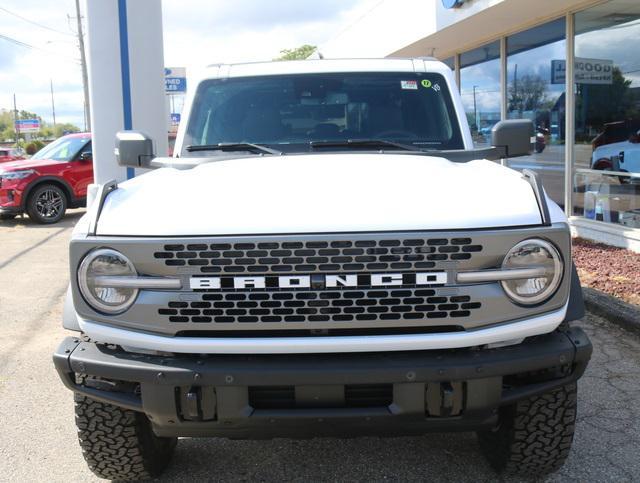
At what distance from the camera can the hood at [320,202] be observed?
2.38 m

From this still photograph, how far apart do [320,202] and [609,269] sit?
16.7ft

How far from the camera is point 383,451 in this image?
10.8 feet

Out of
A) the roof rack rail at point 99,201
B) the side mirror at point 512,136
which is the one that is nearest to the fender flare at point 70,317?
the roof rack rail at point 99,201

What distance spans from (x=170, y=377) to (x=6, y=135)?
132 meters

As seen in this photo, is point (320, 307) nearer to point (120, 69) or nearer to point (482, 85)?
point (120, 69)

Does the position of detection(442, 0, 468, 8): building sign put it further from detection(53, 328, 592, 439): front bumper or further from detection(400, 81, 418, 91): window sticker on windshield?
detection(53, 328, 592, 439): front bumper

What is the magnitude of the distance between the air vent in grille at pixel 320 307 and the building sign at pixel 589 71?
6.82 meters

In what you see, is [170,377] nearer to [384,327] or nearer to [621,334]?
[384,327]

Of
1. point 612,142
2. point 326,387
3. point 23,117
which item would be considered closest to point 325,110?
point 326,387

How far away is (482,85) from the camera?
12164mm

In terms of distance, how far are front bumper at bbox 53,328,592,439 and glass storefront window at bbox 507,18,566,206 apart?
285 inches

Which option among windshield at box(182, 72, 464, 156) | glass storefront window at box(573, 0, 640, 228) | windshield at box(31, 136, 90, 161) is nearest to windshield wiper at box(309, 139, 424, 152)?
windshield at box(182, 72, 464, 156)

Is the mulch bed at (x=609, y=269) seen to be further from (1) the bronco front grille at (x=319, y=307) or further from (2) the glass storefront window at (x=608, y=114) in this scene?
(1) the bronco front grille at (x=319, y=307)

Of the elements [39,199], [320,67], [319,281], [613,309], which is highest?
[320,67]
